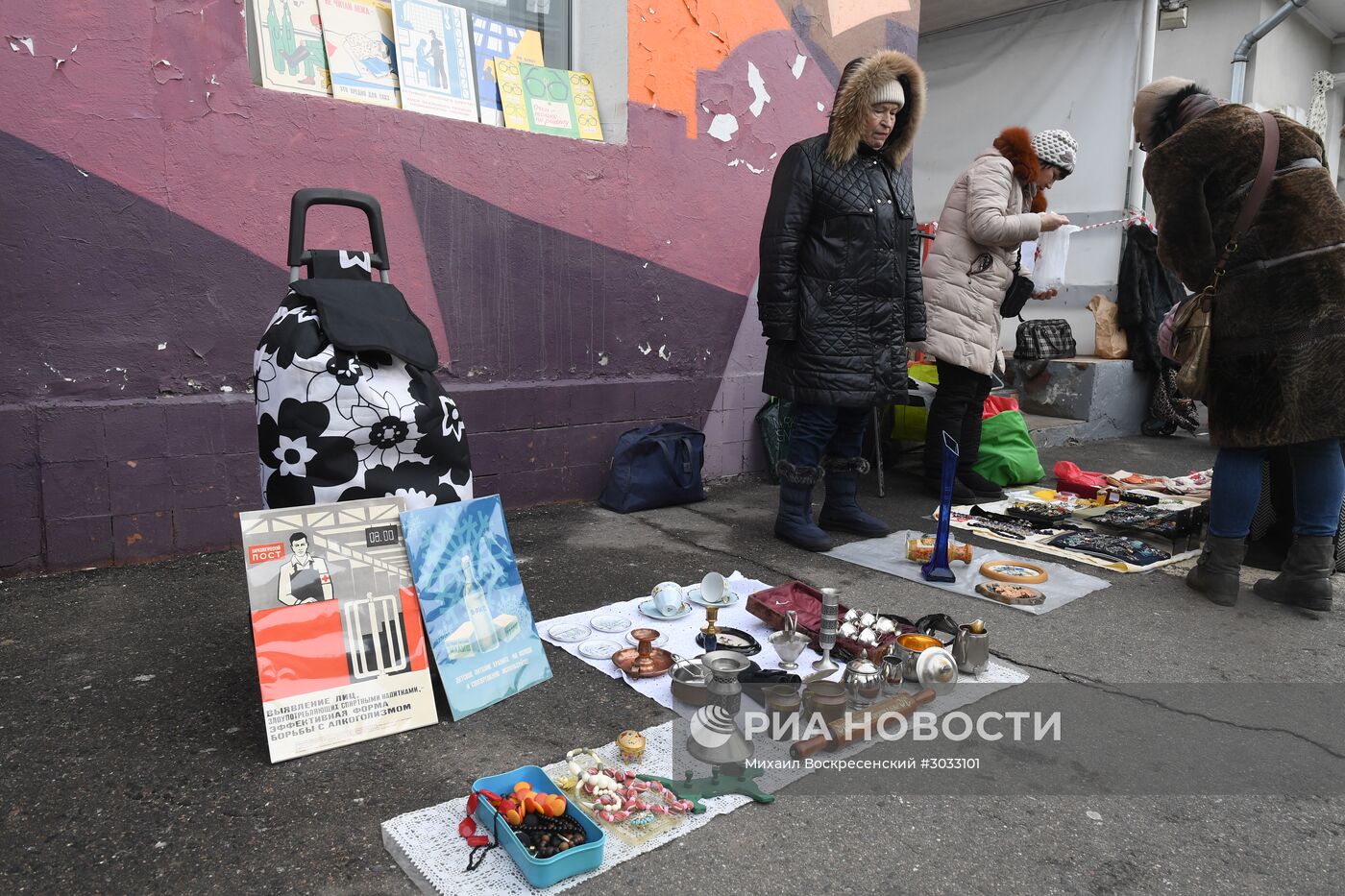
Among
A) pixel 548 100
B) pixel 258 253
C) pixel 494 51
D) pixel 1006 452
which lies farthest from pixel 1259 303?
pixel 258 253

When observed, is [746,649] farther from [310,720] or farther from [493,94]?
[493,94]

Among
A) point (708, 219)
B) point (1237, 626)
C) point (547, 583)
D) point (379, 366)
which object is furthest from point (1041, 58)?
point (379, 366)

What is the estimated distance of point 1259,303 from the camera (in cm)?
311

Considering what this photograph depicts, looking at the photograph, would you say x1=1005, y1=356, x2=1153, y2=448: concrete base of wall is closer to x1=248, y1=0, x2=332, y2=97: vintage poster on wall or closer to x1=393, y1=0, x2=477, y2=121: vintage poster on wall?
x1=393, y1=0, x2=477, y2=121: vintage poster on wall

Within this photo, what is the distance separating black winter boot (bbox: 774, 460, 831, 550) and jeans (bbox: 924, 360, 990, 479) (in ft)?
3.49

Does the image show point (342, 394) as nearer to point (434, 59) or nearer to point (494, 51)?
point (434, 59)

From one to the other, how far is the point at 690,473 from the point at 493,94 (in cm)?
224

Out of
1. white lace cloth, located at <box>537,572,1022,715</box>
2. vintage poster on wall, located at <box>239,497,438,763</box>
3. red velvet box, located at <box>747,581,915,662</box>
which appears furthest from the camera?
red velvet box, located at <box>747,581,915,662</box>

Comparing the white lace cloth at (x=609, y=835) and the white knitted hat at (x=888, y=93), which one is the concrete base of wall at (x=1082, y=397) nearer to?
the white knitted hat at (x=888, y=93)

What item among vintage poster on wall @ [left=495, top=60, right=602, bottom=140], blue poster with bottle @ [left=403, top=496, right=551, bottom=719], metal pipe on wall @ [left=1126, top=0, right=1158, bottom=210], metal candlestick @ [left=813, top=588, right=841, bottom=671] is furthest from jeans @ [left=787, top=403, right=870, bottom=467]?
metal pipe on wall @ [left=1126, top=0, right=1158, bottom=210]

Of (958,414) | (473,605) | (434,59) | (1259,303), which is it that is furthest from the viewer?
(958,414)

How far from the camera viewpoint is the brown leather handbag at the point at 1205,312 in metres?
3.03

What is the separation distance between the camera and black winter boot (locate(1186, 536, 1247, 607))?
3.30 metres

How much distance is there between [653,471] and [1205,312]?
2.60 meters
